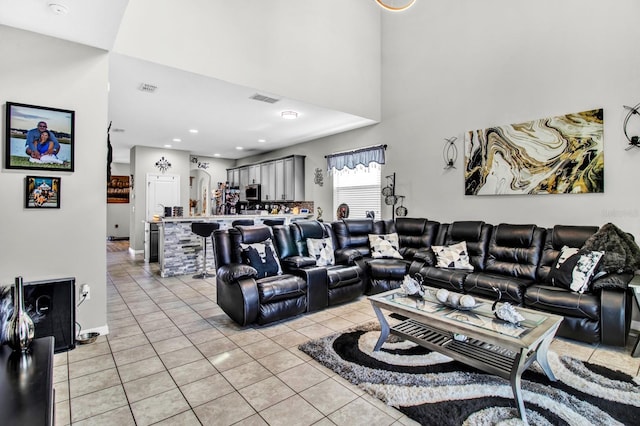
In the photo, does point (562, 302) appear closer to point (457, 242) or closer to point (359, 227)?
point (457, 242)

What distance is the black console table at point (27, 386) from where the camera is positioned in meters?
1.16

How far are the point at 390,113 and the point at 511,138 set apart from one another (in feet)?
7.25

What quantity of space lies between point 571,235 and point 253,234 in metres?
3.64

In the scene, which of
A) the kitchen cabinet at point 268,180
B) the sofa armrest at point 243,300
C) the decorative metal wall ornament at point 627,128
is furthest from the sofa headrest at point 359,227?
the kitchen cabinet at point 268,180

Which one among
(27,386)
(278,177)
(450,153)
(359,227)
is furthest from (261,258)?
(278,177)

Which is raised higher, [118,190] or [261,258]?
[118,190]

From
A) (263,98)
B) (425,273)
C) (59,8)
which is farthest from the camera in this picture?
(263,98)

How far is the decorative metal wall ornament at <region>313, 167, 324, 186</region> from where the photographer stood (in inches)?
297

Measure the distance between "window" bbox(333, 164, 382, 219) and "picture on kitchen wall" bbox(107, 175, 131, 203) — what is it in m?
8.53

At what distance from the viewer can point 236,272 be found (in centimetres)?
345

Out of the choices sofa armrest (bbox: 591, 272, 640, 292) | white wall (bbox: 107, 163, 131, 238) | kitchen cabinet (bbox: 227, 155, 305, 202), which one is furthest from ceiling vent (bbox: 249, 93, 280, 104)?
white wall (bbox: 107, 163, 131, 238)

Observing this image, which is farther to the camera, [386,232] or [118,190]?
[118,190]

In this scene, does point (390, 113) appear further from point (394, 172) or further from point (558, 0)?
point (558, 0)

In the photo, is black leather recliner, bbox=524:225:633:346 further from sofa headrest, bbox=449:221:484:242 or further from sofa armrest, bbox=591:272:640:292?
sofa headrest, bbox=449:221:484:242
